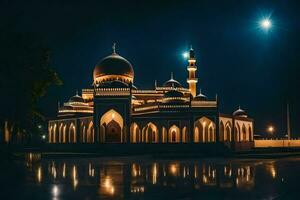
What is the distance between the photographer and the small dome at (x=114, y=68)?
56228 mm

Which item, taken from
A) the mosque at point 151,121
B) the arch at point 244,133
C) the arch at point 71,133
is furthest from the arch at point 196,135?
the arch at point 71,133

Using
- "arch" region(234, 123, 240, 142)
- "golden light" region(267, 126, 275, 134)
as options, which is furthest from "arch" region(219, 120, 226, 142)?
"golden light" region(267, 126, 275, 134)

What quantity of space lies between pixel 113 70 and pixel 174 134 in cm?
1444

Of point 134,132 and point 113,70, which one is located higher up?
point 113,70

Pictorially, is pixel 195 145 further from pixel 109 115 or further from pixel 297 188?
pixel 297 188

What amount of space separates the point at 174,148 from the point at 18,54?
21076mm

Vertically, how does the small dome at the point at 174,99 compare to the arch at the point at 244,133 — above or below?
above

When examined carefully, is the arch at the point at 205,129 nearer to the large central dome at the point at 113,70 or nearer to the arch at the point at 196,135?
the arch at the point at 196,135

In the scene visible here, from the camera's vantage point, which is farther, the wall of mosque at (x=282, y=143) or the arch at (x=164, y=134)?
the wall of mosque at (x=282, y=143)

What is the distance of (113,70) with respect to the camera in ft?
185

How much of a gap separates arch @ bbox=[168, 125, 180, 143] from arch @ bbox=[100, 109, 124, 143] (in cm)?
572

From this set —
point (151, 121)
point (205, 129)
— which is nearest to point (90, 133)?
point (151, 121)

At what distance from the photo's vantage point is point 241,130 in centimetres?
5422

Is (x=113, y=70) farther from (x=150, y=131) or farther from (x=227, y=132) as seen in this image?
(x=227, y=132)
